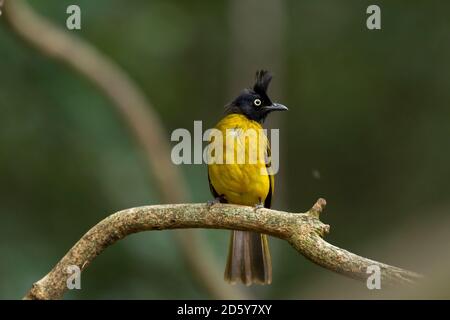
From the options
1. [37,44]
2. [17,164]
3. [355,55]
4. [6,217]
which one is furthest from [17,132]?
[355,55]

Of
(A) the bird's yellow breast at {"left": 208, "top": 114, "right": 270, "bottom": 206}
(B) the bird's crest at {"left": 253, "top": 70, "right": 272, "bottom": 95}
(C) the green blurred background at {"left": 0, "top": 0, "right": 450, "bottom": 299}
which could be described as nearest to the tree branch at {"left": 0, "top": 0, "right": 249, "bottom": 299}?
(C) the green blurred background at {"left": 0, "top": 0, "right": 450, "bottom": 299}

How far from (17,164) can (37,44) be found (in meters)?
1.88

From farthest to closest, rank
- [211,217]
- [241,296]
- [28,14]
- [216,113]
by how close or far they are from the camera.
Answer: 1. [216,113]
2. [241,296]
3. [28,14]
4. [211,217]

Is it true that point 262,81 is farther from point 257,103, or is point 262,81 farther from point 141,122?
point 141,122

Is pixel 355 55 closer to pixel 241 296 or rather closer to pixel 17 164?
pixel 241 296

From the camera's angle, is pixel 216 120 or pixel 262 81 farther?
pixel 216 120

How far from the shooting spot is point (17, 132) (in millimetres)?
7613

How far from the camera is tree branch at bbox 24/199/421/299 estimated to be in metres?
3.09

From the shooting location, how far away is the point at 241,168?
422 centimetres

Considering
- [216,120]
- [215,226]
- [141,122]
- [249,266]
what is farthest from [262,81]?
[216,120]

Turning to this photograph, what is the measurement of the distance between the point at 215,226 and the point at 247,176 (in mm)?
771

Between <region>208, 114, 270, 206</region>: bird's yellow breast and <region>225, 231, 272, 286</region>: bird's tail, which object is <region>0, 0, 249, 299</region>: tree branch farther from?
<region>208, 114, 270, 206</region>: bird's yellow breast

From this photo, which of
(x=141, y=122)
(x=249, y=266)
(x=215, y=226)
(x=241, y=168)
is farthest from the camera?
(x=141, y=122)

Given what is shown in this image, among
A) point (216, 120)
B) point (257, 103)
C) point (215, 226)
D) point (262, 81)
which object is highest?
point (262, 81)
